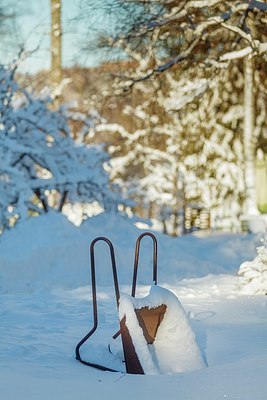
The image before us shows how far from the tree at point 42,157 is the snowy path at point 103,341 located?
673 cm

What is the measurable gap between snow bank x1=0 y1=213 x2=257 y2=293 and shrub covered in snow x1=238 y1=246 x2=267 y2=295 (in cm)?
214

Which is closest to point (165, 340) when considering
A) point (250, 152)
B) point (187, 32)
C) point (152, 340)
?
point (152, 340)

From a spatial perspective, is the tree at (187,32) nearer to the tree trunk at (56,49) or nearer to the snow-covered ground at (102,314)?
the tree trunk at (56,49)

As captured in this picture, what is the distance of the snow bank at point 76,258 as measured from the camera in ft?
40.0

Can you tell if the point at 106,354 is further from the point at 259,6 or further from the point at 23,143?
the point at 23,143

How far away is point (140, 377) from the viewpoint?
5.43 m

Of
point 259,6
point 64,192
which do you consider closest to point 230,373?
point 259,6

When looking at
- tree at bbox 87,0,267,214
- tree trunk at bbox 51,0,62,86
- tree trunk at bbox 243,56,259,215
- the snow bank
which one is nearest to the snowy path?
the snow bank

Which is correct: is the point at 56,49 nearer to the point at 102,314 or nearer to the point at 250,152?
the point at 250,152

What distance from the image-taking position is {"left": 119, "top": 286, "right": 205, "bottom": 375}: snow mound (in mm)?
5629

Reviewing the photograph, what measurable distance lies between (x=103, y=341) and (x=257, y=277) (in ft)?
10.1

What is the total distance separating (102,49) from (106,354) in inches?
393

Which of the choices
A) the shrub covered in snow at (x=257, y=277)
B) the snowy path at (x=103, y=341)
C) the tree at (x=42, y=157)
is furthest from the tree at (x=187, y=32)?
the snowy path at (x=103, y=341)

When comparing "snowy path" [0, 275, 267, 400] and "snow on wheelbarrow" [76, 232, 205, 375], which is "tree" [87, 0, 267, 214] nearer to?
"snowy path" [0, 275, 267, 400]
